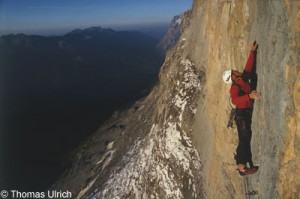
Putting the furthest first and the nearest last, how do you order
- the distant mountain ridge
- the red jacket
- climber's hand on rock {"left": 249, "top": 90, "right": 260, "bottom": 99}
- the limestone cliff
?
the distant mountain ridge < the red jacket < climber's hand on rock {"left": 249, "top": 90, "right": 260, "bottom": 99} < the limestone cliff

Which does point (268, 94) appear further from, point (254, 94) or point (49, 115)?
point (49, 115)

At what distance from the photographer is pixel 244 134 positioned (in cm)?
1270

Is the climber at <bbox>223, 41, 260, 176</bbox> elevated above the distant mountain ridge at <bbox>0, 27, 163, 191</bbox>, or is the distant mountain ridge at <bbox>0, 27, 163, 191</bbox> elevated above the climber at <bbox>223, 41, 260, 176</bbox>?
the climber at <bbox>223, 41, 260, 176</bbox>

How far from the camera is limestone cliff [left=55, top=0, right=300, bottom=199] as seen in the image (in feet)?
34.7

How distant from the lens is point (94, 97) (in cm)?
14175

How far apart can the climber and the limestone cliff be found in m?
0.29

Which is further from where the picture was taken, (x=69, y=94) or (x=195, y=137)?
(x=69, y=94)

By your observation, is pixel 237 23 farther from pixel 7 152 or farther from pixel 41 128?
pixel 41 128

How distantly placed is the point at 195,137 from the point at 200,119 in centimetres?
209

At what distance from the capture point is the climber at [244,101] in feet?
36.6

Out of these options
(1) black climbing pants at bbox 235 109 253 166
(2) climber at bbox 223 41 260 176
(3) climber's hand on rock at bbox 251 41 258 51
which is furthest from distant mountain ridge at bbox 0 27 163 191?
(3) climber's hand on rock at bbox 251 41 258 51

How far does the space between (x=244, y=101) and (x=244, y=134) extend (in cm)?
189

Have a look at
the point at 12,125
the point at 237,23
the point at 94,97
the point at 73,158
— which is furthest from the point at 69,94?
the point at 237,23

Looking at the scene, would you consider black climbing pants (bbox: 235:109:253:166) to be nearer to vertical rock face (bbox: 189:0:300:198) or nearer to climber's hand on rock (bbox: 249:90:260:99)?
vertical rock face (bbox: 189:0:300:198)
